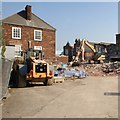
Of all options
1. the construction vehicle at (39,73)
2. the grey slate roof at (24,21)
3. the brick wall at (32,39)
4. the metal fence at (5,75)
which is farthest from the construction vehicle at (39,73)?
the grey slate roof at (24,21)

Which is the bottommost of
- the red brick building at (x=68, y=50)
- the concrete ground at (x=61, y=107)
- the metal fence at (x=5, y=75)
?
the concrete ground at (x=61, y=107)

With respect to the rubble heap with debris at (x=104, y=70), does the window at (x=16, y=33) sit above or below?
above

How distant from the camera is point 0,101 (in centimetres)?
1237

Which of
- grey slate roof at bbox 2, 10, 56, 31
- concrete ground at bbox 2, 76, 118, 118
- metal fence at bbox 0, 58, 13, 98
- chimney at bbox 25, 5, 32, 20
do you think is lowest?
concrete ground at bbox 2, 76, 118, 118

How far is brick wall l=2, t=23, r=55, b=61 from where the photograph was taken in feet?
120

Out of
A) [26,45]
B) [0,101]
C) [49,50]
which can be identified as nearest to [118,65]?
[49,50]

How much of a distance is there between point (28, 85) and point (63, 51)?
209ft

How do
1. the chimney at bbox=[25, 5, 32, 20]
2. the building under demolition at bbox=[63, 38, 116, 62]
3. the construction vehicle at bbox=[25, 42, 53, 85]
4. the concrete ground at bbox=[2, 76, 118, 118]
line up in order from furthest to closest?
the building under demolition at bbox=[63, 38, 116, 62] < the chimney at bbox=[25, 5, 32, 20] < the construction vehicle at bbox=[25, 42, 53, 85] < the concrete ground at bbox=[2, 76, 118, 118]

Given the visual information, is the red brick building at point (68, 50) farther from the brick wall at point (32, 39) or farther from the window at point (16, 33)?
the window at point (16, 33)

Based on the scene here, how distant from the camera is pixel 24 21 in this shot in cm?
3900

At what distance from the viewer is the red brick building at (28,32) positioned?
1452 inches

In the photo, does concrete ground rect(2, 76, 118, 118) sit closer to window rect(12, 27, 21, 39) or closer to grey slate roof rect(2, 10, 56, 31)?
window rect(12, 27, 21, 39)

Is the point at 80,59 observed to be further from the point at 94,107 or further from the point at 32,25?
the point at 94,107

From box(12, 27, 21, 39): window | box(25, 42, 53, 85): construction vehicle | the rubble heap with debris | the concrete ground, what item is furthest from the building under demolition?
the concrete ground
